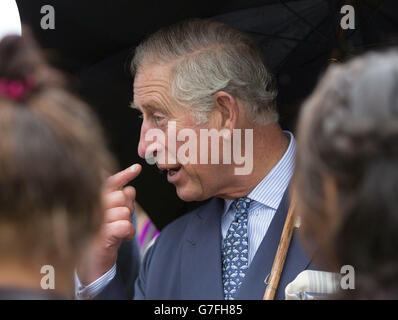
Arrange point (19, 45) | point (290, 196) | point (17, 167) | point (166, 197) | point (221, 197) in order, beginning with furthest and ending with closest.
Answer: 1. point (166, 197)
2. point (221, 197)
3. point (290, 196)
4. point (19, 45)
5. point (17, 167)

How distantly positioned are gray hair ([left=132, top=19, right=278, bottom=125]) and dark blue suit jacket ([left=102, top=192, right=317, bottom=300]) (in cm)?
46

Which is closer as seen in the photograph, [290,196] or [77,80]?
[290,196]

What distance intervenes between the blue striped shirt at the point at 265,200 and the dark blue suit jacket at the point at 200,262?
0.18 ft

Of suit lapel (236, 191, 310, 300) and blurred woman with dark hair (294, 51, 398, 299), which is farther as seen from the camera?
suit lapel (236, 191, 310, 300)

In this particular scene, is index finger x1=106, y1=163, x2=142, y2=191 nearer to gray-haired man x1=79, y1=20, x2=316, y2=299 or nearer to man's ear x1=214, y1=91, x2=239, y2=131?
gray-haired man x1=79, y1=20, x2=316, y2=299

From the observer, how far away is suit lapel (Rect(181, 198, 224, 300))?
259 centimetres

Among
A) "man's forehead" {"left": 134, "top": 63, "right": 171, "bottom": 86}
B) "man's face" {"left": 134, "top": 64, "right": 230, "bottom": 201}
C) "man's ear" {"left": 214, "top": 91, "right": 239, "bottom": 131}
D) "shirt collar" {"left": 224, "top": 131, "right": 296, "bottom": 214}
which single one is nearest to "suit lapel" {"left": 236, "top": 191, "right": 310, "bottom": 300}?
"shirt collar" {"left": 224, "top": 131, "right": 296, "bottom": 214}

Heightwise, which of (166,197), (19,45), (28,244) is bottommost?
(166,197)

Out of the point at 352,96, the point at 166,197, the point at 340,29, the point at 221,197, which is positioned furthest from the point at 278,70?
Result: the point at 352,96

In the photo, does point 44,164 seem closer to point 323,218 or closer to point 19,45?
point 19,45

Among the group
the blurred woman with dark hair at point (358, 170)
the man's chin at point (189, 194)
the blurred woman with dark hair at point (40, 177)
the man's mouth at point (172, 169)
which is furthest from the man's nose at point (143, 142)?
the blurred woman with dark hair at point (358, 170)

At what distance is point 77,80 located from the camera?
289 centimetres

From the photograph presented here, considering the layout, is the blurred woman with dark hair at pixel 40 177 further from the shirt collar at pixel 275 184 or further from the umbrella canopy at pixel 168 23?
the shirt collar at pixel 275 184

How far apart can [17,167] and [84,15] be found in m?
1.64
